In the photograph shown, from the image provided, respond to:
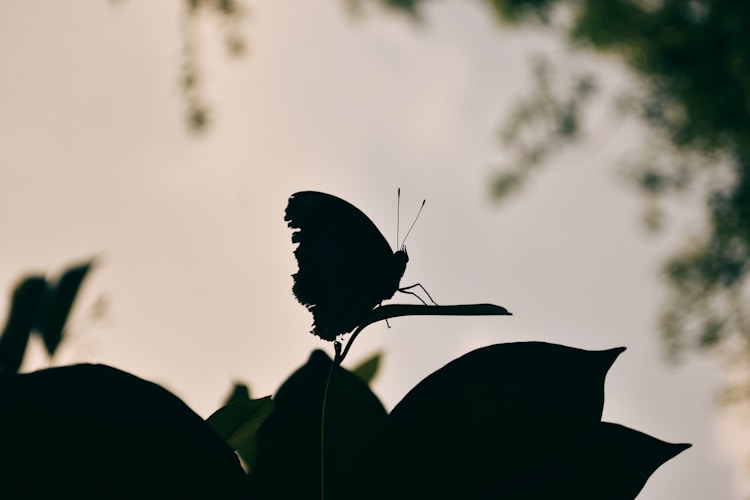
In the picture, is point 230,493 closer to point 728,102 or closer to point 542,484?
point 542,484

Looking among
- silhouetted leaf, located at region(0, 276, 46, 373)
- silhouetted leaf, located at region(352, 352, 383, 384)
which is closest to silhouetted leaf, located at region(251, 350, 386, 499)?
silhouetted leaf, located at region(352, 352, 383, 384)

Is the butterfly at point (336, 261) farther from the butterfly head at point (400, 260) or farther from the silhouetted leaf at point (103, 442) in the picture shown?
the silhouetted leaf at point (103, 442)

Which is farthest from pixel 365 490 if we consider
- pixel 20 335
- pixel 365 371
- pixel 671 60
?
pixel 671 60

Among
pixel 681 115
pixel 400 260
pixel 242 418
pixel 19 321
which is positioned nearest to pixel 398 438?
pixel 242 418

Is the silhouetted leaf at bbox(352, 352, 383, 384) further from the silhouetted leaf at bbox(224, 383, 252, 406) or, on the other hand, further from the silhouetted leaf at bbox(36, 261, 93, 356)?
the silhouetted leaf at bbox(36, 261, 93, 356)

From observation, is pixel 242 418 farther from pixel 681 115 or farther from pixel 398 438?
pixel 681 115

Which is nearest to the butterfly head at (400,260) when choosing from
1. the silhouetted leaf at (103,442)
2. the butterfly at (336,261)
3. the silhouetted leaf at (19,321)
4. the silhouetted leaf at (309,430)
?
the butterfly at (336,261)

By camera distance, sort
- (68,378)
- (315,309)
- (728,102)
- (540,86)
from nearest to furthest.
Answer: (68,378) < (315,309) < (728,102) < (540,86)

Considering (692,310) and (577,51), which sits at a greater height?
(577,51)
